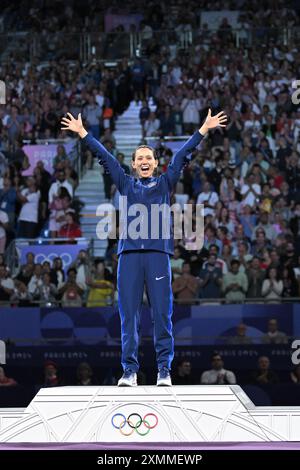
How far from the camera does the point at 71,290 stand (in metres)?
16.9

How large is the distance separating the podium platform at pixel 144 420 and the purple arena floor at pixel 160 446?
1.5 inches

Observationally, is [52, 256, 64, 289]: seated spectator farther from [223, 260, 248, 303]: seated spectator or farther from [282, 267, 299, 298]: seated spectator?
[282, 267, 299, 298]: seated spectator

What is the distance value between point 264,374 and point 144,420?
21.8 feet

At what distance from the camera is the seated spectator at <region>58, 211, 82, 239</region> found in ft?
61.2

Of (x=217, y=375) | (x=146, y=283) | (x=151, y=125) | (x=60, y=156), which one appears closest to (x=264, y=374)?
(x=217, y=375)

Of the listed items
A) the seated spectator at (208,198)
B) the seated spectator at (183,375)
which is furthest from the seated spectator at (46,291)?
the seated spectator at (208,198)

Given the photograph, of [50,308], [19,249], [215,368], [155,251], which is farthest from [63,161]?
[155,251]

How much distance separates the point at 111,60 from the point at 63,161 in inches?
233

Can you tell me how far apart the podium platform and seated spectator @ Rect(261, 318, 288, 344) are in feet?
22.4

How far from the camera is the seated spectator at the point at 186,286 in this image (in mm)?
→ 16516

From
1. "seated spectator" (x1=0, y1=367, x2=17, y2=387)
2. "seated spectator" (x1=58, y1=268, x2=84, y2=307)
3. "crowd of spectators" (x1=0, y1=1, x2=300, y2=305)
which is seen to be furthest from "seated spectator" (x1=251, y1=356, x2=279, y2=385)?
"seated spectator" (x1=0, y1=367, x2=17, y2=387)

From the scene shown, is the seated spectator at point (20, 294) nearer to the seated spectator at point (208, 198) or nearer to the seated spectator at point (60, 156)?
the seated spectator at point (208, 198)

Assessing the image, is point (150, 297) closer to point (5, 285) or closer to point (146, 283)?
point (146, 283)

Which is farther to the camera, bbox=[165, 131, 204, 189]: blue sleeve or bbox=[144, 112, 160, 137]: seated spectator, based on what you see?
bbox=[144, 112, 160, 137]: seated spectator
